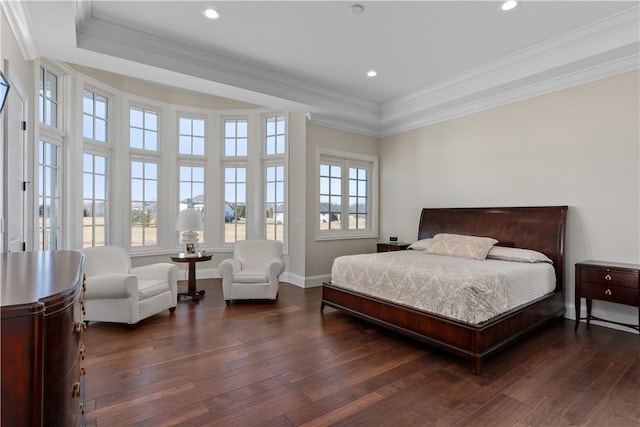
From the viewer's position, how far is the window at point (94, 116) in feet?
15.9

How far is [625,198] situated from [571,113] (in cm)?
114

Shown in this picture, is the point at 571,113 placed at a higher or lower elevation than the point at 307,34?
lower

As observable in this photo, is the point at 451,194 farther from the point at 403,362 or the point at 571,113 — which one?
the point at 403,362

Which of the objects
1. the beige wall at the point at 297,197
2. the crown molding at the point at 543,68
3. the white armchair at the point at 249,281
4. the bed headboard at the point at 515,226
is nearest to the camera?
the crown molding at the point at 543,68

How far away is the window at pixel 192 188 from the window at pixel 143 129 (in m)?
0.67

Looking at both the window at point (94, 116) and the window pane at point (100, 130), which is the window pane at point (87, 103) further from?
the window pane at point (100, 130)

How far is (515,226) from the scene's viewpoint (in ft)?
13.9

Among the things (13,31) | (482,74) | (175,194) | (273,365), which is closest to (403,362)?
(273,365)

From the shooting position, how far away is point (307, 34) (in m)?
3.52

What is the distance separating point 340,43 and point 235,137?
10.7ft

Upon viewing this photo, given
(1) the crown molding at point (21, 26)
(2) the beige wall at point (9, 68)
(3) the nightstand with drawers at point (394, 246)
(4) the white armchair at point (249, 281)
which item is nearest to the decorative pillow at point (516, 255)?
(3) the nightstand with drawers at point (394, 246)

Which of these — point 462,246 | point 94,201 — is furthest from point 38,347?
point 94,201

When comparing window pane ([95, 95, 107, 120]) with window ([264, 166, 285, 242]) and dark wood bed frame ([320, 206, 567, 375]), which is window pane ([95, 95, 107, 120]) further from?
dark wood bed frame ([320, 206, 567, 375])

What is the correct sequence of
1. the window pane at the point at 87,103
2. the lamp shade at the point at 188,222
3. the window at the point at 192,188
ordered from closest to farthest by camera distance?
the lamp shade at the point at 188,222 < the window pane at the point at 87,103 < the window at the point at 192,188
